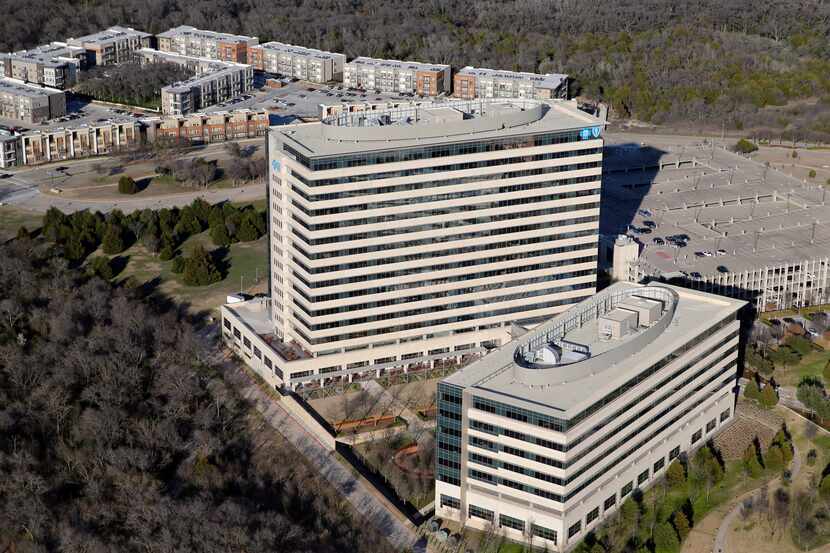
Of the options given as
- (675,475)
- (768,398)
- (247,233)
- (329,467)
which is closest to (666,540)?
(675,475)

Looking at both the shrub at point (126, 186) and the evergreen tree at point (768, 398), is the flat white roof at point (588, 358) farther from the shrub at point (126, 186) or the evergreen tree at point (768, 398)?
the shrub at point (126, 186)

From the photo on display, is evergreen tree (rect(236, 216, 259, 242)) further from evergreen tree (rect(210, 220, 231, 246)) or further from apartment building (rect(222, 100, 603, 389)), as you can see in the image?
apartment building (rect(222, 100, 603, 389))

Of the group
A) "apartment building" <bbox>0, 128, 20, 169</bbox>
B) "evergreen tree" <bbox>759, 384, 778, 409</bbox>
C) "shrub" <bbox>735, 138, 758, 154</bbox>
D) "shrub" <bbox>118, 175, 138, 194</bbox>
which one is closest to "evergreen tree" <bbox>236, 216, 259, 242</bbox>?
"shrub" <bbox>118, 175, 138, 194</bbox>

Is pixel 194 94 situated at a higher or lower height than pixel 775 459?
higher

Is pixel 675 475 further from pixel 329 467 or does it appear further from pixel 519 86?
pixel 519 86

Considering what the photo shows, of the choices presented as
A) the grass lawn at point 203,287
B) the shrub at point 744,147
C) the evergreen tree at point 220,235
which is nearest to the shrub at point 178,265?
the grass lawn at point 203,287

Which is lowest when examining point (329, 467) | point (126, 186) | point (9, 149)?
point (329, 467)
